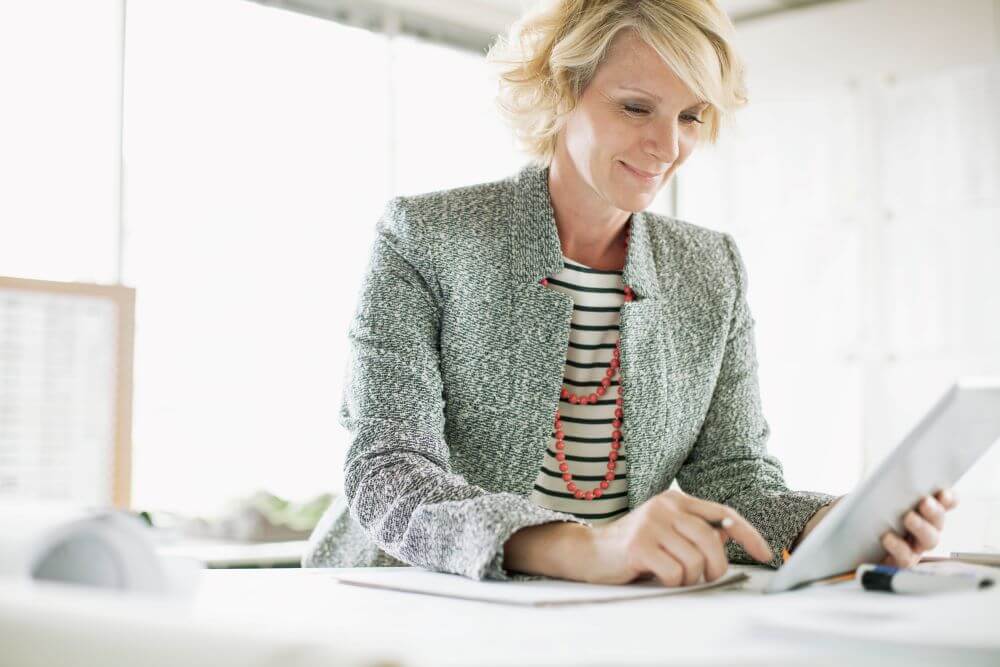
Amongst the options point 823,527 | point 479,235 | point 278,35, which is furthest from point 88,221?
point 823,527

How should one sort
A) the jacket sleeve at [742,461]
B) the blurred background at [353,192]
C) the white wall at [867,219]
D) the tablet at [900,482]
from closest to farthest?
the tablet at [900,482], the jacket sleeve at [742,461], the blurred background at [353,192], the white wall at [867,219]

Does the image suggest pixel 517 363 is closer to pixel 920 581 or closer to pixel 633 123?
pixel 633 123

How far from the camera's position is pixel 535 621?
2.39 feet

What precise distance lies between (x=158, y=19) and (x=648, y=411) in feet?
9.70

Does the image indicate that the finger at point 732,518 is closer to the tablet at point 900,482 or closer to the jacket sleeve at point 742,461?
the tablet at point 900,482

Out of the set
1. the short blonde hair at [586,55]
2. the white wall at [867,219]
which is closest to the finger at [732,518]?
the short blonde hair at [586,55]

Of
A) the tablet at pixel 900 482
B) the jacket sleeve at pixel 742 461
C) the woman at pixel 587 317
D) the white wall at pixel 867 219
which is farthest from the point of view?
the white wall at pixel 867 219

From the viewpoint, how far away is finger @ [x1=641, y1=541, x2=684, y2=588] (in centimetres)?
91

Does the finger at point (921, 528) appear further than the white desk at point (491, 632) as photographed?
Yes

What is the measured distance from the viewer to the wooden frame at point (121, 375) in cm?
145

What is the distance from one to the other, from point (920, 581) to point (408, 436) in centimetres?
55

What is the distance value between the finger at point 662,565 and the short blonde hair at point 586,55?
70cm

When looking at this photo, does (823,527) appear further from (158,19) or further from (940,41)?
(940,41)

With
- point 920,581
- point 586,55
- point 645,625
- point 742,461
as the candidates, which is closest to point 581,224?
point 586,55
